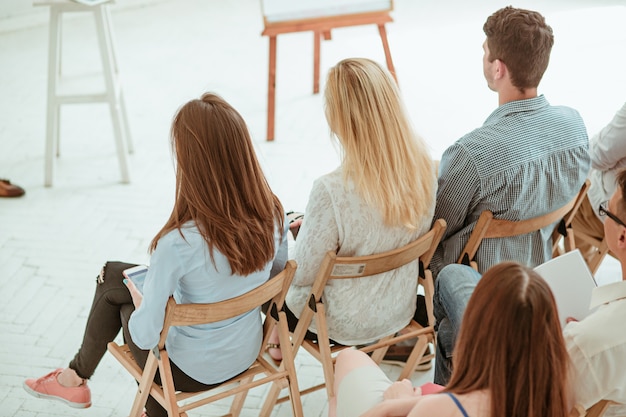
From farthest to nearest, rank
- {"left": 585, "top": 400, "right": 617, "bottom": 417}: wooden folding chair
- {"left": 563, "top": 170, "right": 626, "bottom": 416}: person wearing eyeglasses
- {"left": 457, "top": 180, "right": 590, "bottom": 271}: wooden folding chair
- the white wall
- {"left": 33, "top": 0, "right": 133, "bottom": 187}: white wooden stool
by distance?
the white wall → {"left": 33, "top": 0, "right": 133, "bottom": 187}: white wooden stool → {"left": 457, "top": 180, "right": 590, "bottom": 271}: wooden folding chair → {"left": 585, "top": 400, "right": 617, "bottom": 417}: wooden folding chair → {"left": 563, "top": 170, "right": 626, "bottom": 416}: person wearing eyeglasses

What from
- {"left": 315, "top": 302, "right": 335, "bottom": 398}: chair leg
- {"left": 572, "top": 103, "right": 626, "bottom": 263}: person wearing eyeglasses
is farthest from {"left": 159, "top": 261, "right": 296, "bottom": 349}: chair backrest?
{"left": 572, "top": 103, "right": 626, "bottom": 263}: person wearing eyeglasses

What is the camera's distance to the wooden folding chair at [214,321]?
7.65 ft

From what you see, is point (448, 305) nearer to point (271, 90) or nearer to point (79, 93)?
point (271, 90)

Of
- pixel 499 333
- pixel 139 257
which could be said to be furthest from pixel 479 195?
pixel 139 257

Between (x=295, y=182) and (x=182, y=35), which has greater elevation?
(x=182, y=35)

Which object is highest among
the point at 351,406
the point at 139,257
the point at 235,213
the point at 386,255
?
the point at 235,213

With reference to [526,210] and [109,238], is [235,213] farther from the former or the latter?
[109,238]

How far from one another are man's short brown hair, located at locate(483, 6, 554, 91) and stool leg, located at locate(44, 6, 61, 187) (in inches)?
103

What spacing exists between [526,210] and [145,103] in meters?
3.47

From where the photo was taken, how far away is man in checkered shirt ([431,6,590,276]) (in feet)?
9.05

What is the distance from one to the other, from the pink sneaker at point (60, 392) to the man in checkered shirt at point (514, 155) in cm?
150

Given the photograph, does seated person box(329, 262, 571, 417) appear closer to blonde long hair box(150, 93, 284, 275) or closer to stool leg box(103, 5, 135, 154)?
blonde long hair box(150, 93, 284, 275)

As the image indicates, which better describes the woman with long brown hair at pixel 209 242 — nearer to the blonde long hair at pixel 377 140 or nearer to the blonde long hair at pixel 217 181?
the blonde long hair at pixel 217 181

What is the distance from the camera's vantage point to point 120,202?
4570 mm
